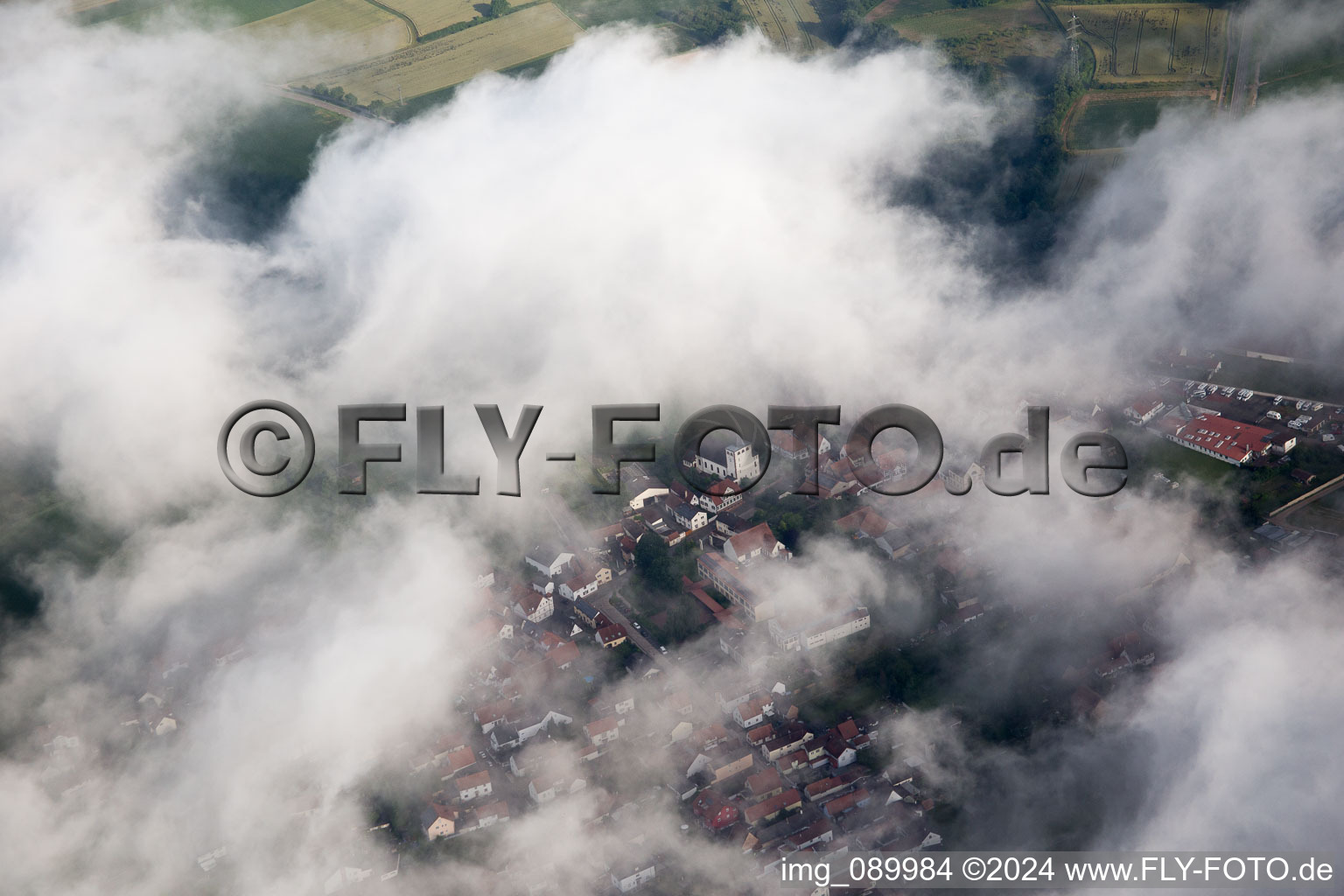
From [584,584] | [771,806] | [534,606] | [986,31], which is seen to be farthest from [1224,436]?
[986,31]

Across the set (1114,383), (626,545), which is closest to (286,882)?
(626,545)

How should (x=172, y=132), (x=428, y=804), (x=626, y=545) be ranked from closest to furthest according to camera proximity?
(x=428, y=804)
(x=626, y=545)
(x=172, y=132)

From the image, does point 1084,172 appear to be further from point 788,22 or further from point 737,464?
point 737,464

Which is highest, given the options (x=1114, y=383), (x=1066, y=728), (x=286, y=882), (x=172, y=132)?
(x=172, y=132)

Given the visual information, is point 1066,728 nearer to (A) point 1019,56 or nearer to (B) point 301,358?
(B) point 301,358

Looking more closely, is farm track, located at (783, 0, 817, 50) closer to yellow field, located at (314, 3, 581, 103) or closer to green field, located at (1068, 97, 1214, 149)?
yellow field, located at (314, 3, 581, 103)

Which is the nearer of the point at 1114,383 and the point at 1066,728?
the point at 1066,728
